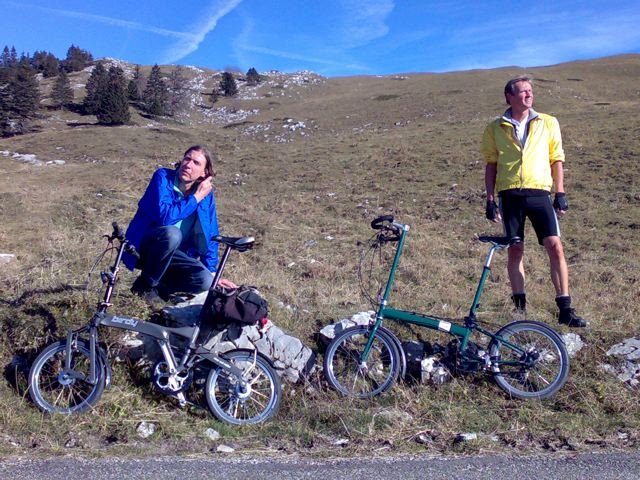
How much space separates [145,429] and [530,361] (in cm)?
278

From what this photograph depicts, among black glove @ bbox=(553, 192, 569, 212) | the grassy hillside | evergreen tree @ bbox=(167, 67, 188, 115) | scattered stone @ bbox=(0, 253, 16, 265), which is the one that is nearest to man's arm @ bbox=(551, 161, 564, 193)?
black glove @ bbox=(553, 192, 569, 212)

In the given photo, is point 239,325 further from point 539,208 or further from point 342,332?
point 539,208

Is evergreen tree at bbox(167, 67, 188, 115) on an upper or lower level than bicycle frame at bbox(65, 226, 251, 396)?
upper

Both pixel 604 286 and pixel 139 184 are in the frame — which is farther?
pixel 139 184

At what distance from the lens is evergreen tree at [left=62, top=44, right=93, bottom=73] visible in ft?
324

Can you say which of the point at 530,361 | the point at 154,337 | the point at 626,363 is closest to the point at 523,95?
the point at 530,361

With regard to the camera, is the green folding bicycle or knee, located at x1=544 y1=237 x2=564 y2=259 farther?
knee, located at x1=544 y1=237 x2=564 y2=259

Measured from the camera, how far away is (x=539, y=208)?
17.0 feet

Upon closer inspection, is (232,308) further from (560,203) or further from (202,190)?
(560,203)

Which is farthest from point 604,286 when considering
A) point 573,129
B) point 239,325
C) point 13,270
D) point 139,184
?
point 573,129

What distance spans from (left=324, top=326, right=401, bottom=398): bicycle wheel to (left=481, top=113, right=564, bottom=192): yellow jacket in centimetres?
177

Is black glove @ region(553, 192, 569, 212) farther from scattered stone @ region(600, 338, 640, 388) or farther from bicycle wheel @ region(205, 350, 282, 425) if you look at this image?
bicycle wheel @ region(205, 350, 282, 425)

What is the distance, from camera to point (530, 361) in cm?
453

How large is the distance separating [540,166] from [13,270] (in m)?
6.03
